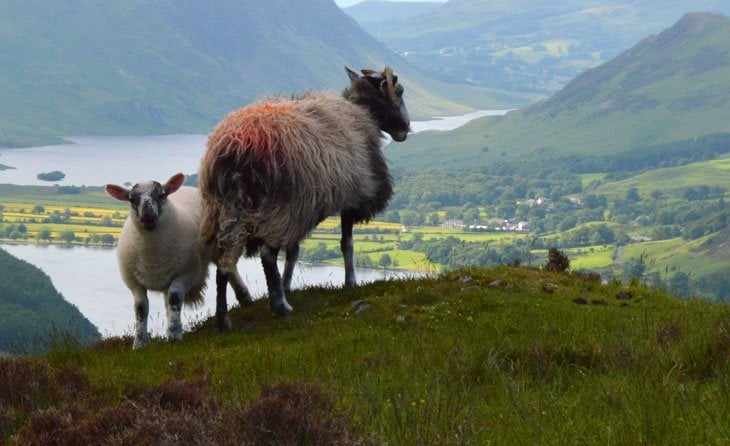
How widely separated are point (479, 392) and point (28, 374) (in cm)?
330

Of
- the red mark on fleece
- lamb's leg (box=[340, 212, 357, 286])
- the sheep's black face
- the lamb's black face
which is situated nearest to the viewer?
the lamb's black face

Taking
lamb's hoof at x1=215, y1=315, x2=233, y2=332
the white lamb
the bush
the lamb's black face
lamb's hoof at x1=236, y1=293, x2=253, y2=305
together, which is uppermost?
the lamb's black face

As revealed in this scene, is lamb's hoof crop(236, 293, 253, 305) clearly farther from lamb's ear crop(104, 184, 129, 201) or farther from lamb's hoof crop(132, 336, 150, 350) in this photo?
lamb's ear crop(104, 184, 129, 201)

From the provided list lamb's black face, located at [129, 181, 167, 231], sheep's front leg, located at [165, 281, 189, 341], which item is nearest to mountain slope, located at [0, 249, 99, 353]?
sheep's front leg, located at [165, 281, 189, 341]

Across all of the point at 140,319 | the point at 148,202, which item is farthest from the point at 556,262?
the point at 148,202

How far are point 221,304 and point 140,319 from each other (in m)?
0.97

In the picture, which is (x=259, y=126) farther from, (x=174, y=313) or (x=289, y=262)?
(x=289, y=262)

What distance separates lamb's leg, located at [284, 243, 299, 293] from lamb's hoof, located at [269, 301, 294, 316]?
2.80 feet

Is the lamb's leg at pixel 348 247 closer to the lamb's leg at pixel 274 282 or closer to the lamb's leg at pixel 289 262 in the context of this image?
the lamb's leg at pixel 289 262

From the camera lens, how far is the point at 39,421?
5.66m

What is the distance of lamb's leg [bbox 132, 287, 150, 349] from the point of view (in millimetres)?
12078

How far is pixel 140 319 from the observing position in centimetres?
1218

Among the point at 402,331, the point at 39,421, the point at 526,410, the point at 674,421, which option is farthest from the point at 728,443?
the point at 402,331

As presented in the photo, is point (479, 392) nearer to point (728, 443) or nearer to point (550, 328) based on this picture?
point (728, 443)
